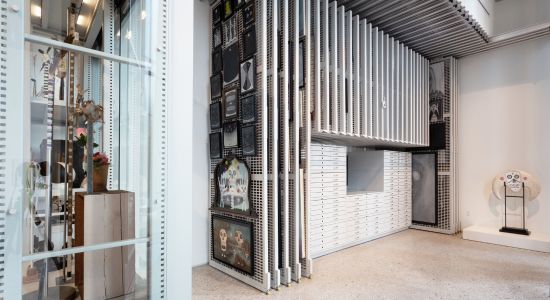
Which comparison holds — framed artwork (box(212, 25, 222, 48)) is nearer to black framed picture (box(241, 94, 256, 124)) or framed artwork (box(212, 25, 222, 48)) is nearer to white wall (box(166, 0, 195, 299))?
black framed picture (box(241, 94, 256, 124))

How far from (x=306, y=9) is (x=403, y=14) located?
4.69 ft

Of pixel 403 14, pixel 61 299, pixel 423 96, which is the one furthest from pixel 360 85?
pixel 61 299

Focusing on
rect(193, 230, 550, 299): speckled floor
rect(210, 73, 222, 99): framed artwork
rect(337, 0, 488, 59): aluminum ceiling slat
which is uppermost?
rect(337, 0, 488, 59): aluminum ceiling slat

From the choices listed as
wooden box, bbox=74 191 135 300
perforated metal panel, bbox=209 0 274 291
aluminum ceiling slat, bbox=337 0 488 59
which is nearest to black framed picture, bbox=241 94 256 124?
perforated metal panel, bbox=209 0 274 291

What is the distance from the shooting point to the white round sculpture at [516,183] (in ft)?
13.3

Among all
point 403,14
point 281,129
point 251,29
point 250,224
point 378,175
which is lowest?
point 250,224

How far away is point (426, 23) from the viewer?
3844 mm

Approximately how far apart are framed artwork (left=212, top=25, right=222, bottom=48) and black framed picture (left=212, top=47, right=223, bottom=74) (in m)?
0.07

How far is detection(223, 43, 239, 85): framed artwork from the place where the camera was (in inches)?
122

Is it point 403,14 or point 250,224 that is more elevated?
point 403,14

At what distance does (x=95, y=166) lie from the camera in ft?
4.92

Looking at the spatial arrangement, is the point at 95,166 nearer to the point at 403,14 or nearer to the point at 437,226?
the point at 403,14

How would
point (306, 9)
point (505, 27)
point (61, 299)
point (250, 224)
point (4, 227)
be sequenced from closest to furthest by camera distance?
point (4, 227), point (61, 299), point (250, 224), point (306, 9), point (505, 27)

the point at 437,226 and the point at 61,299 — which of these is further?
the point at 437,226
